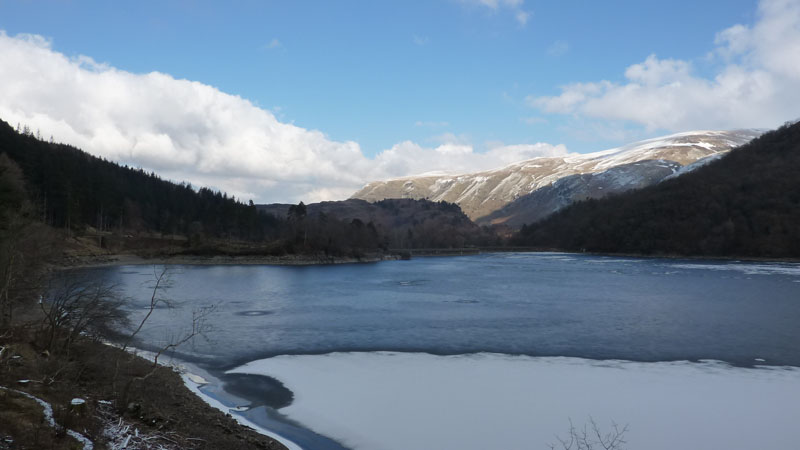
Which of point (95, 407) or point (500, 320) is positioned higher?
point (95, 407)

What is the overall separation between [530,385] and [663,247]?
3692 inches

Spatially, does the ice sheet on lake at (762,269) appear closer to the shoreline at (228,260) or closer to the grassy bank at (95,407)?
the shoreline at (228,260)

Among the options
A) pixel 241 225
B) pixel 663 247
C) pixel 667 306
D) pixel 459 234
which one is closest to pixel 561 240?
pixel 459 234

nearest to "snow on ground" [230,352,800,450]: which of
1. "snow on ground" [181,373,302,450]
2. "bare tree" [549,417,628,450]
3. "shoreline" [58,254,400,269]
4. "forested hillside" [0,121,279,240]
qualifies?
"bare tree" [549,417,628,450]

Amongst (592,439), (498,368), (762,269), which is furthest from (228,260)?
(592,439)

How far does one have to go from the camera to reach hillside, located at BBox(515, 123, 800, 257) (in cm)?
8131

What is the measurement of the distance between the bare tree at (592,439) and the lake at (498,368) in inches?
8.6

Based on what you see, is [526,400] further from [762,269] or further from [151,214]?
[151,214]

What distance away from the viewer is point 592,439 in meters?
9.31

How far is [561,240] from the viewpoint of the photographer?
137 meters

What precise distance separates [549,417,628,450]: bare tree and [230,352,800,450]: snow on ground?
17 centimetres

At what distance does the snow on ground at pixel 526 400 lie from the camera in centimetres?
960

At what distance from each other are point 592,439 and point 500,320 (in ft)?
47.1

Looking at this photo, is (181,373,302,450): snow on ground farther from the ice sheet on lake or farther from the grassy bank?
the ice sheet on lake
